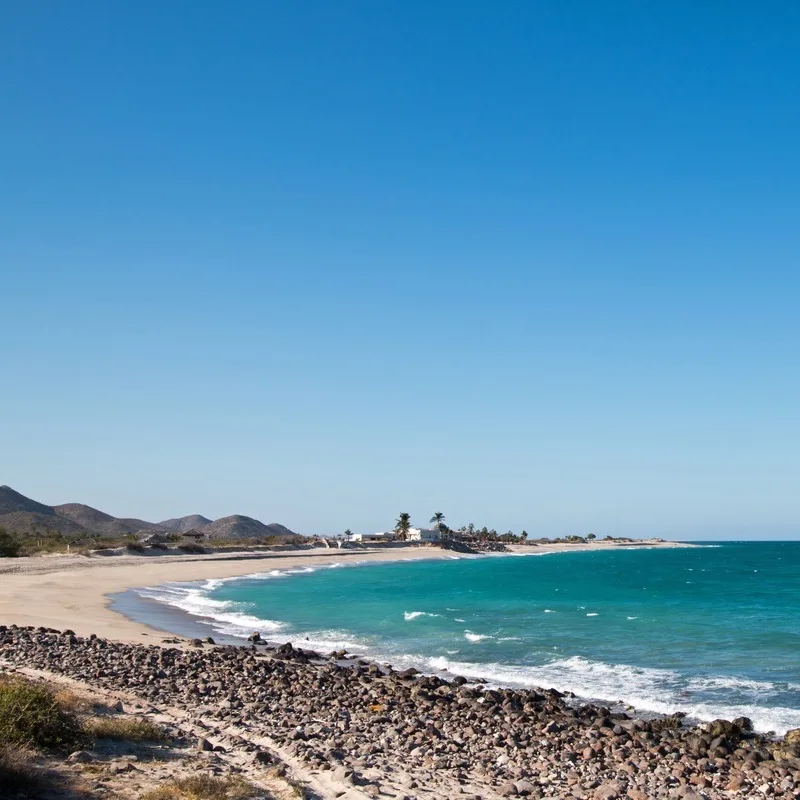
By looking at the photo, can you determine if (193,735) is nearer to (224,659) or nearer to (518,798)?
(518,798)

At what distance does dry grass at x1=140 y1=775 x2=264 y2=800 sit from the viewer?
31.4ft

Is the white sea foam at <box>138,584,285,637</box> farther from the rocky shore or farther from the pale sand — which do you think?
the rocky shore

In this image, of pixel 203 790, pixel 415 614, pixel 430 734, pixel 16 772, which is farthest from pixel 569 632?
pixel 16 772

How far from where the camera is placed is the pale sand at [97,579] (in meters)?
30.5

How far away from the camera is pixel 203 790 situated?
980 cm

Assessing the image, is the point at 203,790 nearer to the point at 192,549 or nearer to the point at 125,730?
the point at 125,730

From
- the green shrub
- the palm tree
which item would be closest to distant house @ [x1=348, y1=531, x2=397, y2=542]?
the palm tree

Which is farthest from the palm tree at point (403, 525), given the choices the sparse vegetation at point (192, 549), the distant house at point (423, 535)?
the sparse vegetation at point (192, 549)

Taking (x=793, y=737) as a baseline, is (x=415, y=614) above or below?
below

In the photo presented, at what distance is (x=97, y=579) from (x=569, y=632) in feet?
129

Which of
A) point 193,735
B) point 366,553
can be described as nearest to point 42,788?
point 193,735

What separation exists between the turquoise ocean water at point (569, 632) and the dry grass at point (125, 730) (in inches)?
496

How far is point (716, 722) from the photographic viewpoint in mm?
16594

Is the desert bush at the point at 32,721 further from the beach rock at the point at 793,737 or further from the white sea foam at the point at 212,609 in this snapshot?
the white sea foam at the point at 212,609
